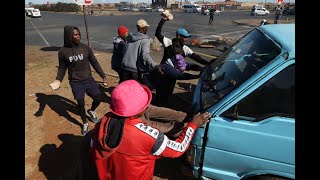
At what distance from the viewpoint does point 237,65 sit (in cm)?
338

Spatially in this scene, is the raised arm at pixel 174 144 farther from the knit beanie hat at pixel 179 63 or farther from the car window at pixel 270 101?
the knit beanie hat at pixel 179 63

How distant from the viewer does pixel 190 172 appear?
3.20 metres

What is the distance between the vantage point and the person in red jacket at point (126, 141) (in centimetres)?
223

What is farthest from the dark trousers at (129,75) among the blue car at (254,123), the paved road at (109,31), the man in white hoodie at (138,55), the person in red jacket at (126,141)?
the paved road at (109,31)

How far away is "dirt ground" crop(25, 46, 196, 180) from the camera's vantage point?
4.13m

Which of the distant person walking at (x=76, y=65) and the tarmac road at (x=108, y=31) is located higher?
the tarmac road at (x=108, y=31)

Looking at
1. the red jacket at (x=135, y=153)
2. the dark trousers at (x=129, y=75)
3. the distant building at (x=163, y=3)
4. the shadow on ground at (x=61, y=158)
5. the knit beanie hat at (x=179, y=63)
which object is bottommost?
the shadow on ground at (x=61, y=158)

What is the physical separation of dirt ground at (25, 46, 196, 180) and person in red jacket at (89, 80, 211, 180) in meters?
1.23

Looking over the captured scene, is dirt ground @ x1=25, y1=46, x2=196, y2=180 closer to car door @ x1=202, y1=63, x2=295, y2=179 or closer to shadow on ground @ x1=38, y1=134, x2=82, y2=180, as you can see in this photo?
shadow on ground @ x1=38, y1=134, x2=82, y2=180

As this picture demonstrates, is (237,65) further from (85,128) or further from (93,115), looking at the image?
(93,115)

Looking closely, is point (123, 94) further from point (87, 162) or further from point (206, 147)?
point (206, 147)

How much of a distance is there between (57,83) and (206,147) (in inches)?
122

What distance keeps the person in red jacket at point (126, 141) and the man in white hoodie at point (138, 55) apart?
272 cm
